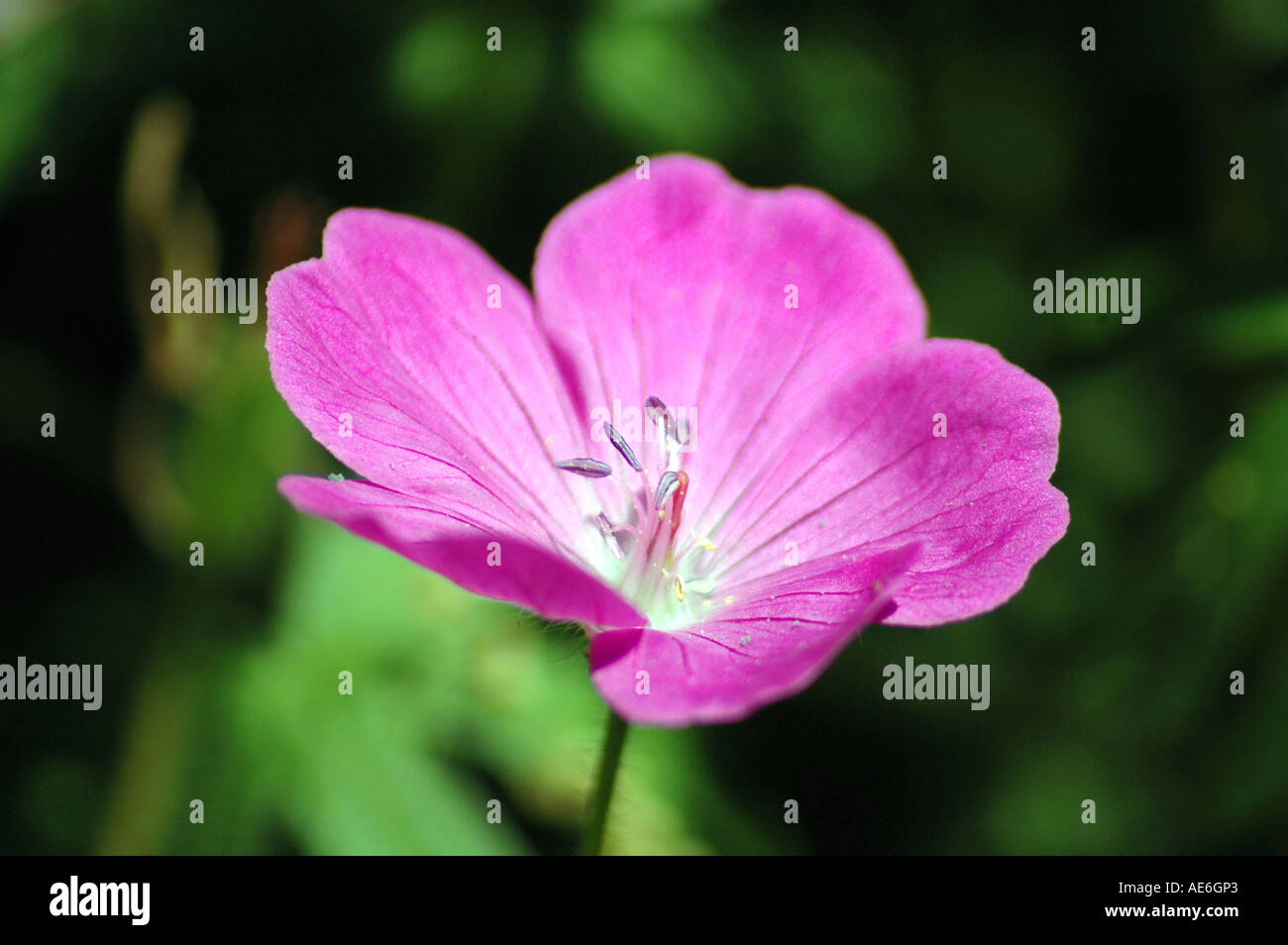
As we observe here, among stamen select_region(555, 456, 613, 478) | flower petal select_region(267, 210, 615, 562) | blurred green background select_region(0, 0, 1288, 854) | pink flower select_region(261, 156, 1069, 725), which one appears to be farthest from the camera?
blurred green background select_region(0, 0, 1288, 854)

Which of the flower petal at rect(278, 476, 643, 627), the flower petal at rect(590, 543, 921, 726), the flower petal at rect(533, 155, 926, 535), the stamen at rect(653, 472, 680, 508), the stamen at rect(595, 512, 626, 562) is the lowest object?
the flower petal at rect(590, 543, 921, 726)

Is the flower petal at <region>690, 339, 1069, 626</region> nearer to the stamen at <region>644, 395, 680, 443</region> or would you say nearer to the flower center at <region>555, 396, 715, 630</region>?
the flower center at <region>555, 396, 715, 630</region>

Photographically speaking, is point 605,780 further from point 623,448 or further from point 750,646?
point 623,448

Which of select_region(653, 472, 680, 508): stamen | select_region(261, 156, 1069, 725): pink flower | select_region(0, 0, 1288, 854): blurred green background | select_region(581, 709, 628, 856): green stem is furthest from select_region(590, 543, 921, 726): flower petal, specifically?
select_region(0, 0, 1288, 854): blurred green background

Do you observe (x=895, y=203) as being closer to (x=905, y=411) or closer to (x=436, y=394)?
(x=905, y=411)

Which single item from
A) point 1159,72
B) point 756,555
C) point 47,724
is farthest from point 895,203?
point 47,724

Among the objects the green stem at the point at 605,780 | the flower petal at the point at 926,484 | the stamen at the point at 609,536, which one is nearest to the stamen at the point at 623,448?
the stamen at the point at 609,536

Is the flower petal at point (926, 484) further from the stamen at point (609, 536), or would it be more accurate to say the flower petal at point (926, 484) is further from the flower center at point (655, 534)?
the stamen at point (609, 536)
